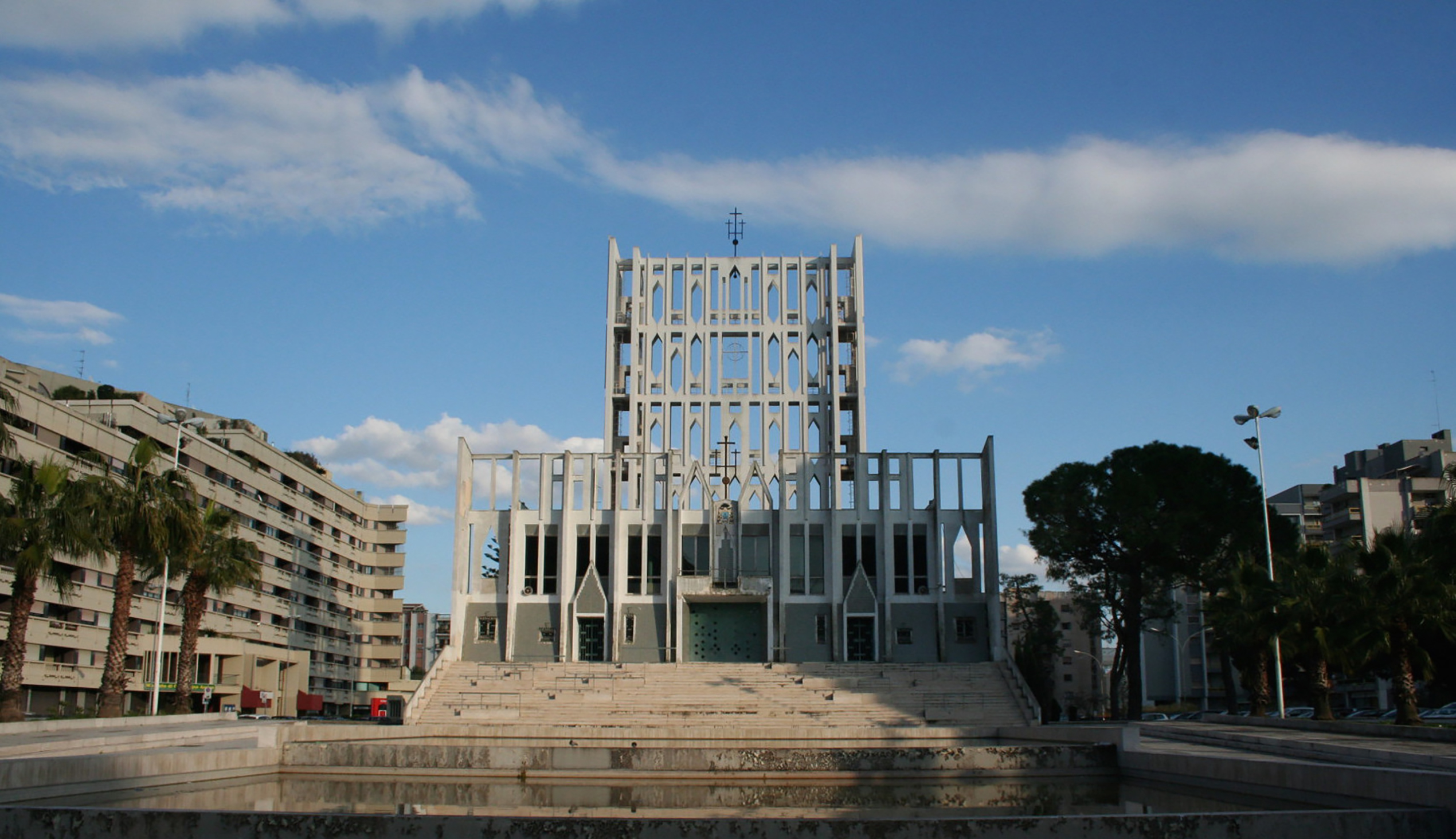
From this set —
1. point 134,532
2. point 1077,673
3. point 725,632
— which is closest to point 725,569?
point 725,632

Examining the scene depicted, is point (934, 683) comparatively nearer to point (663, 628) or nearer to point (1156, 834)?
point (663, 628)

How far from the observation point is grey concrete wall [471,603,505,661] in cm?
4575

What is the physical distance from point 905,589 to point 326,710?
49872mm

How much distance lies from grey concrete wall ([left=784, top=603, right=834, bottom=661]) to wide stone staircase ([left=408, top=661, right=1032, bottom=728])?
79.8 inches

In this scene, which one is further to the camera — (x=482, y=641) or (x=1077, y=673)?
(x=1077, y=673)

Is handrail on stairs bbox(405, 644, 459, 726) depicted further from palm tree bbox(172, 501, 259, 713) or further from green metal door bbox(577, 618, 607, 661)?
palm tree bbox(172, 501, 259, 713)

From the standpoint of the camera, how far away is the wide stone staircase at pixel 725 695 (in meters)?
35.8

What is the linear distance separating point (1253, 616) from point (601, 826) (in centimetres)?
2996

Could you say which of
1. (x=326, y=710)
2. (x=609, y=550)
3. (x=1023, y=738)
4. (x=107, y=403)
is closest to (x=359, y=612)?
(x=326, y=710)

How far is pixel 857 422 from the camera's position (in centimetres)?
5712

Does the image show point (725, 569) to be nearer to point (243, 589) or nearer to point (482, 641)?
point (482, 641)

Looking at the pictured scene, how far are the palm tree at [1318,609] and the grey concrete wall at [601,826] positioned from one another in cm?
2263

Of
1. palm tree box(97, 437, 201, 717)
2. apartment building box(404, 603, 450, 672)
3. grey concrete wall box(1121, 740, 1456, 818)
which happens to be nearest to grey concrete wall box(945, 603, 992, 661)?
grey concrete wall box(1121, 740, 1456, 818)

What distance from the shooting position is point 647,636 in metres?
45.9
